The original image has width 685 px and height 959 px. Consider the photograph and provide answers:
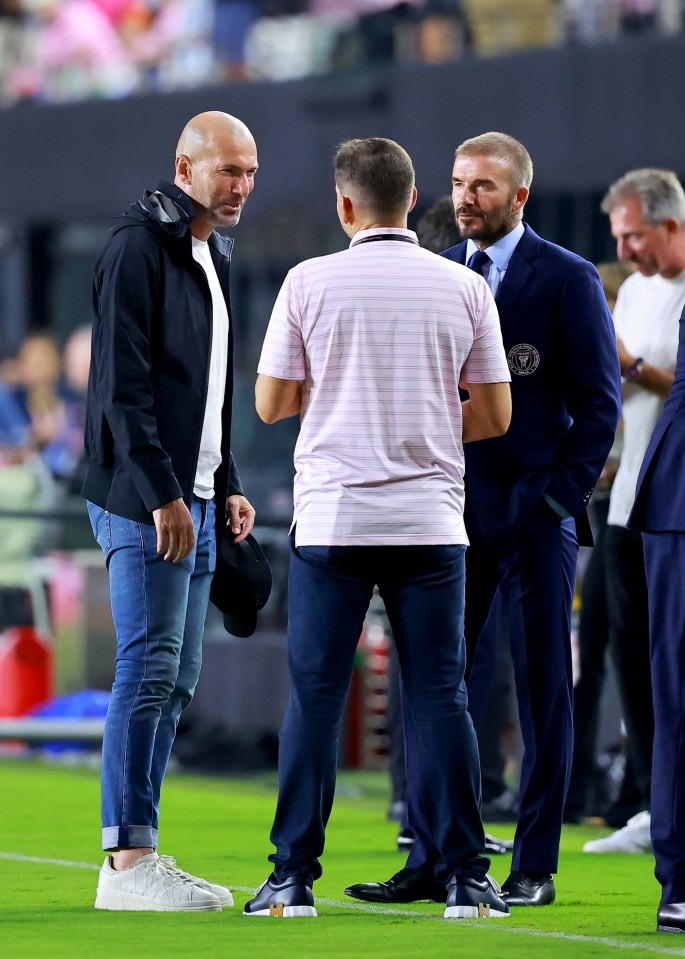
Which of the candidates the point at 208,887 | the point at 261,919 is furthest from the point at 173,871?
the point at 261,919

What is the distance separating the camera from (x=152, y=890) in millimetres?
4441

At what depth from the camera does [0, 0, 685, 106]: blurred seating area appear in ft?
43.5

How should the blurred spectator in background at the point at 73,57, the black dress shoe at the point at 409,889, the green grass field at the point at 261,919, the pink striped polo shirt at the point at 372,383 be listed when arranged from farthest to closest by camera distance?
the blurred spectator in background at the point at 73,57 → the black dress shoe at the point at 409,889 → the pink striped polo shirt at the point at 372,383 → the green grass field at the point at 261,919

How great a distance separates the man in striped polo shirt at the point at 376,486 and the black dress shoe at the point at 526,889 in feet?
1.38

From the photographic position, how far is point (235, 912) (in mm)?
4469

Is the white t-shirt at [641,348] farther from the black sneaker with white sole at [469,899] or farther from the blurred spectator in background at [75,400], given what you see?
the blurred spectator in background at [75,400]

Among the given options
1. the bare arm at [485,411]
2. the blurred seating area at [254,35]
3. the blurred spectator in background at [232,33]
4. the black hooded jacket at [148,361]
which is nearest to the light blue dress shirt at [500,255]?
the bare arm at [485,411]

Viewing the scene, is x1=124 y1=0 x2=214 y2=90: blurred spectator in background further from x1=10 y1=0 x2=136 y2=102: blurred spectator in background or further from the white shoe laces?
the white shoe laces

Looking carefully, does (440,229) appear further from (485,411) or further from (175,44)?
(175,44)

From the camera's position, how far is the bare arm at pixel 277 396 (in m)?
4.19

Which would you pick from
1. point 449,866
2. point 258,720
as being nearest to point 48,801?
point 258,720

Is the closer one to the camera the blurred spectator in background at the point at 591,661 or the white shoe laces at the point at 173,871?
the white shoe laces at the point at 173,871

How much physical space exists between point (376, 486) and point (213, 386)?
0.59 metres

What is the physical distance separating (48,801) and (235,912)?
3.32 meters
